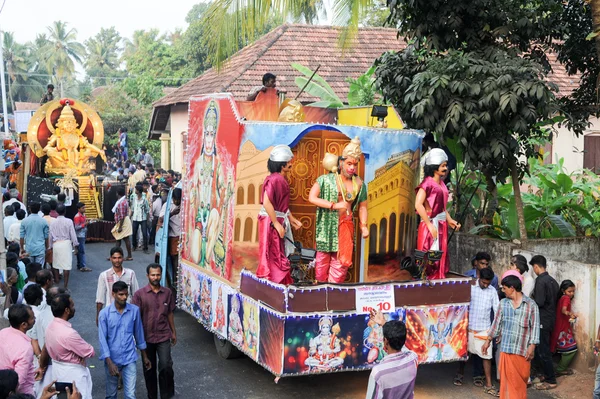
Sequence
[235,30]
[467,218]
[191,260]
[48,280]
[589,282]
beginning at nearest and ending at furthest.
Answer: [48,280], [589,282], [235,30], [191,260], [467,218]

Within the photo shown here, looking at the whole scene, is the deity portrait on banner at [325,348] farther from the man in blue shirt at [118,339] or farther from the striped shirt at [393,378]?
the striped shirt at [393,378]

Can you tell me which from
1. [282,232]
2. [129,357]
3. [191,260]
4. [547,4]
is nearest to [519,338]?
[282,232]

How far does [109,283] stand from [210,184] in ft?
6.22

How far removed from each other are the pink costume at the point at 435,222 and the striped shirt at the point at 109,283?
3.17m

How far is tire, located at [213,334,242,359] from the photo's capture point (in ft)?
28.9

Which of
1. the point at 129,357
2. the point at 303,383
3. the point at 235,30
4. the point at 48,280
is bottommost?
the point at 303,383

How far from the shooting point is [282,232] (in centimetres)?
781

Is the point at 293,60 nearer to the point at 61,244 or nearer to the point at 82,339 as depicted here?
the point at 61,244

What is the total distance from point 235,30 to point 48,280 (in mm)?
3691

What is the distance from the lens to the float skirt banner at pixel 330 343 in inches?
281

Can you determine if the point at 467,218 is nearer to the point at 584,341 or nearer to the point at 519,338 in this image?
the point at 584,341

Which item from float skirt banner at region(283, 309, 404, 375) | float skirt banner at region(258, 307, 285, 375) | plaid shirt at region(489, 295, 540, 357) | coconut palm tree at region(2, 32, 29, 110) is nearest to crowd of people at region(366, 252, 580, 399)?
plaid shirt at region(489, 295, 540, 357)

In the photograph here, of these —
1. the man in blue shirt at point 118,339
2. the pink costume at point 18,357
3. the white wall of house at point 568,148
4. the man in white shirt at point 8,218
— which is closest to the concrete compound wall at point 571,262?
the man in blue shirt at point 118,339

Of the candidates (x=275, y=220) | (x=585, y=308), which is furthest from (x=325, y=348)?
(x=585, y=308)
